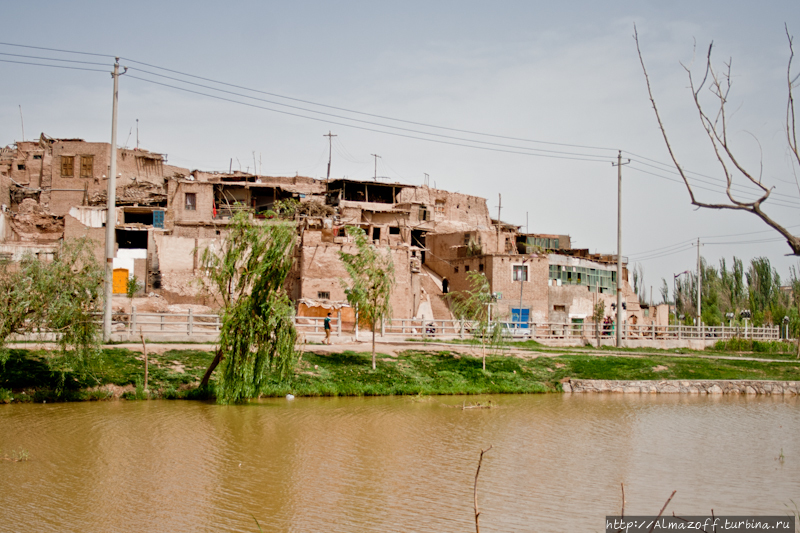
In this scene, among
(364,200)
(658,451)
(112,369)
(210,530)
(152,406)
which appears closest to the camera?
(210,530)

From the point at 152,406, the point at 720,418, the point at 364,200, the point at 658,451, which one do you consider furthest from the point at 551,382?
the point at 364,200

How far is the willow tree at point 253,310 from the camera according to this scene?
21.5 m

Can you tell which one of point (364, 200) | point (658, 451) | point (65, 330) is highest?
point (364, 200)

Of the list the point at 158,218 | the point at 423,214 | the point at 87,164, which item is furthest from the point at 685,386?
the point at 87,164

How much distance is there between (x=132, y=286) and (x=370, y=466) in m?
32.5

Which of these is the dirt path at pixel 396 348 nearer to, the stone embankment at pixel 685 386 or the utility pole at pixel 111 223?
the utility pole at pixel 111 223

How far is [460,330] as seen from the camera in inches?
1547

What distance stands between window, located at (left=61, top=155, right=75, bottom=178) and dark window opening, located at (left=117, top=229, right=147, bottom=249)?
893 cm

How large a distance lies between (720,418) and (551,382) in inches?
309

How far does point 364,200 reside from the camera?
2397 inches

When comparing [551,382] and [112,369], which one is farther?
[551,382]

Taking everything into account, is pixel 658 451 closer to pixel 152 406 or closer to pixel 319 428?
pixel 319 428

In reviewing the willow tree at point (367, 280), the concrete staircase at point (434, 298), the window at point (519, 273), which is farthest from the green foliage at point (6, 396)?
the window at point (519, 273)

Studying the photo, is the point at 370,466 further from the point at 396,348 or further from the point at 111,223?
the point at 396,348
